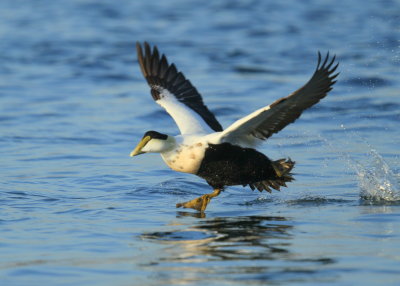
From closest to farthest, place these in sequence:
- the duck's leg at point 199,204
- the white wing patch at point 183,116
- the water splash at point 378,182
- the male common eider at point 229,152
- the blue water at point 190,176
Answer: the blue water at point 190,176
the male common eider at point 229,152
the duck's leg at point 199,204
the water splash at point 378,182
the white wing patch at point 183,116

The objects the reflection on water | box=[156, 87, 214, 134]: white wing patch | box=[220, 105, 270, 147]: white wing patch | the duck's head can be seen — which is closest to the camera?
the reflection on water

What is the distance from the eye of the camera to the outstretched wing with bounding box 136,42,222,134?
905 cm

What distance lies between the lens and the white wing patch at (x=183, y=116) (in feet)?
28.1

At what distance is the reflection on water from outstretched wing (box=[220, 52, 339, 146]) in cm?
74

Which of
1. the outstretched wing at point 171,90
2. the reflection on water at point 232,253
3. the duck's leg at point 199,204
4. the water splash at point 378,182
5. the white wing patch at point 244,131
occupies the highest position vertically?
the outstretched wing at point 171,90

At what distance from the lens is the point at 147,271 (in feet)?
19.6

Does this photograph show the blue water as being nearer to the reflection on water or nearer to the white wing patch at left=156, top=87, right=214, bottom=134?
the reflection on water

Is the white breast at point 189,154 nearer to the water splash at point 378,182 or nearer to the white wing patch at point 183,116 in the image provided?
the white wing patch at point 183,116

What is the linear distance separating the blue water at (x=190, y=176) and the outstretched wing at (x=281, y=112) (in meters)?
0.70

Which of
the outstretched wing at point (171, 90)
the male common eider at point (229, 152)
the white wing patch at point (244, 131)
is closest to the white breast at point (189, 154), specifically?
the male common eider at point (229, 152)

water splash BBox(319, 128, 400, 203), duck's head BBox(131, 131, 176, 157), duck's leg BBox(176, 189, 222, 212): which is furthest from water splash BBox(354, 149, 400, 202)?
duck's head BBox(131, 131, 176, 157)

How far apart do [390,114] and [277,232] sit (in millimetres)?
6797

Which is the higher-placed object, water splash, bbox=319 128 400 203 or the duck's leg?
water splash, bbox=319 128 400 203

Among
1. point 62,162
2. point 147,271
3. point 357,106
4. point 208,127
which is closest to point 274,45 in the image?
point 357,106
